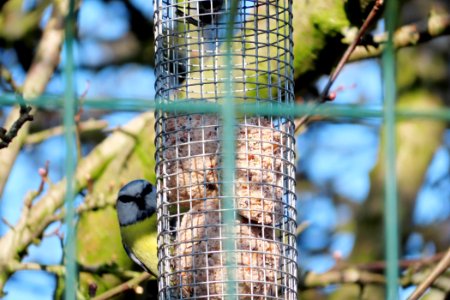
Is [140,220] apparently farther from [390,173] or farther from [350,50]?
[390,173]

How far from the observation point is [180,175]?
346cm

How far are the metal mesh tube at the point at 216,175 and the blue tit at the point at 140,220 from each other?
470 mm

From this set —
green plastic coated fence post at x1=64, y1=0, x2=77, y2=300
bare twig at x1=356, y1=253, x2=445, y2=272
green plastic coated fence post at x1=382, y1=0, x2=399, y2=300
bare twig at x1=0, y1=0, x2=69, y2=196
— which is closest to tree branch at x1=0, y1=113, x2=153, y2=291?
bare twig at x1=0, y1=0, x2=69, y2=196

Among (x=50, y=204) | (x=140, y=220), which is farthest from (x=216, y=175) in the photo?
(x=50, y=204)

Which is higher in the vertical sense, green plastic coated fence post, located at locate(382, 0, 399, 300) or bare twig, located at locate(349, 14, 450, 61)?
bare twig, located at locate(349, 14, 450, 61)

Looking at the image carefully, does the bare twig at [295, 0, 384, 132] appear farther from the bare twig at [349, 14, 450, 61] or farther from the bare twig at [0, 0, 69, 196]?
the bare twig at [0, 0, 69, 196]

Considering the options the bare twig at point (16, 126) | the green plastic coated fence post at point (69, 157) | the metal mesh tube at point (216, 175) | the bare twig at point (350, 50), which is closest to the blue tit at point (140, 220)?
the metal mesh tube at point (216, 175)

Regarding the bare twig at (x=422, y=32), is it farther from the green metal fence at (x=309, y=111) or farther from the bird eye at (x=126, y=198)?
the green metal fence at (x=309, y=111)

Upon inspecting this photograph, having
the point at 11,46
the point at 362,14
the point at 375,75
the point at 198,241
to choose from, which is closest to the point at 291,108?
the point at 198,241

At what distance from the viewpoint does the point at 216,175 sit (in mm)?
3410

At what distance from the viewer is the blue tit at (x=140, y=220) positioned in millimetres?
4008

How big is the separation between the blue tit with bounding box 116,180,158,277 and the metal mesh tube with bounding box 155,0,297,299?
0.47 m

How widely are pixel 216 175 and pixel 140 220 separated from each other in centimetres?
75

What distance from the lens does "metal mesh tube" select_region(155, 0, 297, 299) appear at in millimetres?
3305
